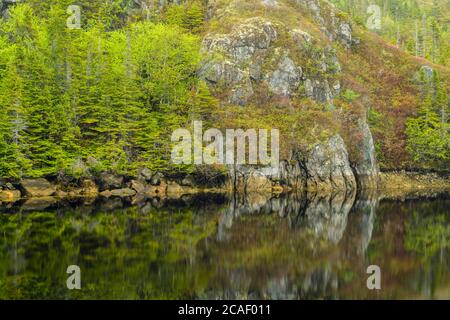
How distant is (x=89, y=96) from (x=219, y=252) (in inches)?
1587

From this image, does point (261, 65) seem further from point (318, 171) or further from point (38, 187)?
point (38, 187)

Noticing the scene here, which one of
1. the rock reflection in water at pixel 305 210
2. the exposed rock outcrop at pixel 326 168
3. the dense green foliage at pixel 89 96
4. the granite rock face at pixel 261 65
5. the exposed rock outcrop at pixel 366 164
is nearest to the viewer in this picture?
the rock reflection in water at pixel 305 210

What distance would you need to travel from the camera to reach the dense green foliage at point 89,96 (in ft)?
168

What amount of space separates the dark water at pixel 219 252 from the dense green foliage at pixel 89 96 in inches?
460

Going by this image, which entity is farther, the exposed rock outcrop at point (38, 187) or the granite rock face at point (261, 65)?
the granite rock face at point (261, 65)

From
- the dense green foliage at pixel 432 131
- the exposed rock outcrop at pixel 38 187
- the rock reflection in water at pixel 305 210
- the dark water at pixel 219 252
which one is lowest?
the dark water at pixel 219 252

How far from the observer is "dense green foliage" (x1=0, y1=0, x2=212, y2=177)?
5112 cm

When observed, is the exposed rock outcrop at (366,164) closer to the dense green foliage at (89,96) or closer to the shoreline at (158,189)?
the shoreline at (158,189)

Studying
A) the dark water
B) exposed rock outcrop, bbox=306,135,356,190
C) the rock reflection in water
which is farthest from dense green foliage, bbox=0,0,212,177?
exposed rock outcrop, bbox=306,135,356,190

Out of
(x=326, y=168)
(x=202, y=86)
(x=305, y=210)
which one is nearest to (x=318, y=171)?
(x=326, y=168)

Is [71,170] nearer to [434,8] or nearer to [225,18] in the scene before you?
[225,18]

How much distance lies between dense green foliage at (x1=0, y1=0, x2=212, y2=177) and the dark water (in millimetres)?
11675

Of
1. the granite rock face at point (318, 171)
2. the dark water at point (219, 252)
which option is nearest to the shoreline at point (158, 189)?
the granite rock face at point (318, 171)

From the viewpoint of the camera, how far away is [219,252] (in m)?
23.8
